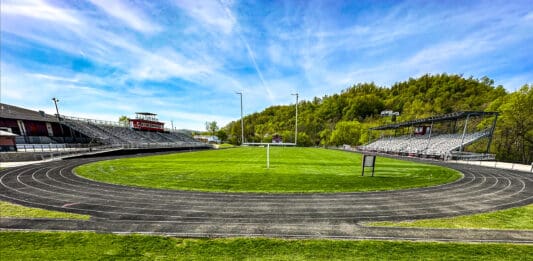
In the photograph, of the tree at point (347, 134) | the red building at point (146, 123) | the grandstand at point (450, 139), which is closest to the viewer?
the grandstand at point (450, 139)

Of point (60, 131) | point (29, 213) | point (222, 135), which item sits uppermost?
point (60, 131)

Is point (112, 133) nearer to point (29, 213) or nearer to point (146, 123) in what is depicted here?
point (146, 123)

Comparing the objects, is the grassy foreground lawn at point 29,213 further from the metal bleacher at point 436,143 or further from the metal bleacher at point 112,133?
the metal bleacher at point 436,143

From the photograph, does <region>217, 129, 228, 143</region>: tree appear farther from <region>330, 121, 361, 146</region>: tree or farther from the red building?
<region>330, 121, 361, 146</region>: tree

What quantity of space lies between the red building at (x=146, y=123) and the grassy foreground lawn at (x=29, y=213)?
55.9 metres

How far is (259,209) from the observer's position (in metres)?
8.20

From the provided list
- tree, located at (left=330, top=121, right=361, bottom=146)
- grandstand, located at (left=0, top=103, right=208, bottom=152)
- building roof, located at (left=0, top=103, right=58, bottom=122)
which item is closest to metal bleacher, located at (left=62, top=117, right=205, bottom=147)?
grandstand, located at (left=0, top=103, right=208, bottom=152)

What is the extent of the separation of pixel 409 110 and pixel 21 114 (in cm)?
11625

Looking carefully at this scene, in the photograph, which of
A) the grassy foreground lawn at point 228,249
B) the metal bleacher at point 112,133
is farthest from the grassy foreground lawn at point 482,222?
the metal bleacher at point 112,133

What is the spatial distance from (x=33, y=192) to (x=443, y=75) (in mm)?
142453

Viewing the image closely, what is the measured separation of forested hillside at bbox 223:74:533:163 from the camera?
3319 centimetres

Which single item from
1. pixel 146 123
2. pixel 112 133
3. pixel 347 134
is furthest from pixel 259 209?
pixel 347 134

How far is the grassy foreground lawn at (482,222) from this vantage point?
22.0ft

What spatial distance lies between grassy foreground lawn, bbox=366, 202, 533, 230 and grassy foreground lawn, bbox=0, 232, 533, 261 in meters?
1.24
